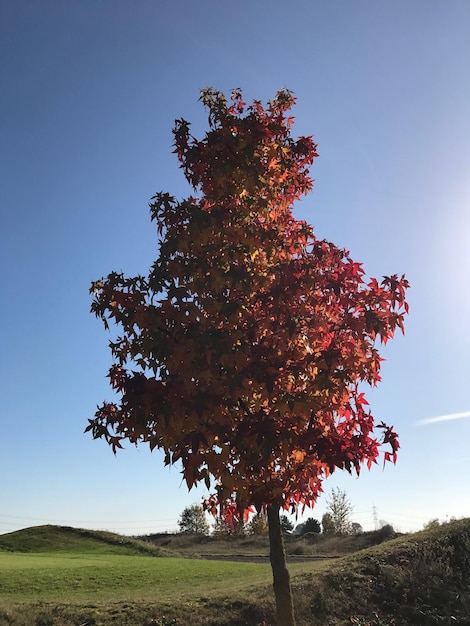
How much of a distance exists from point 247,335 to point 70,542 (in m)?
41.1

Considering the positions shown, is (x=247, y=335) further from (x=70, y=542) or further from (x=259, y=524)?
(x=70, y=542)

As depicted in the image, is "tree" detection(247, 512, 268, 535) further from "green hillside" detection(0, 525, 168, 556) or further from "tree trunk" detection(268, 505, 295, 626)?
"green hillside" detection(0, 525, 168, 556)

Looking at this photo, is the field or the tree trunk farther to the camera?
the field

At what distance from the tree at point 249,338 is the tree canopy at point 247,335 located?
0.02 meters

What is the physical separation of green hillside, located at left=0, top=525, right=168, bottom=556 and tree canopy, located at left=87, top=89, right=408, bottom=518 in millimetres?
33826

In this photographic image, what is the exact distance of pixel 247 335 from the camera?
5875mm

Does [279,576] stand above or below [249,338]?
below

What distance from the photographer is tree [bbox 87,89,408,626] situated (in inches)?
208

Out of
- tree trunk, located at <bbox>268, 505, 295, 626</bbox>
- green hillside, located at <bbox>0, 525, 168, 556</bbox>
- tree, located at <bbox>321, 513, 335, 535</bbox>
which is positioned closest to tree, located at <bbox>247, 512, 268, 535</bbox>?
tree trunk, located at <bbox>268, 505, 295, 626</bbox>

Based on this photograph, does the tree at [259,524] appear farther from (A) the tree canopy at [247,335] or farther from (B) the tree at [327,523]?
(B) the tree at [327,523]

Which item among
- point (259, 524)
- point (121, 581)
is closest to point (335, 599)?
A: point (259, 524)

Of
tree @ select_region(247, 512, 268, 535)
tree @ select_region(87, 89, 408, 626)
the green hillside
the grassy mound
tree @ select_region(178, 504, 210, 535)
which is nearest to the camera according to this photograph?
tree @ select_region(87, 89, 408, 626)

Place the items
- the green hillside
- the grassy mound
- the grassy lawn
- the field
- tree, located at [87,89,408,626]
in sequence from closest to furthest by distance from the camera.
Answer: tree, located at [87,89,408,626] → the grassy mound → the field → the grassy lawn → the green hillside

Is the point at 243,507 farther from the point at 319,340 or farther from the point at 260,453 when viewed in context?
the point at 319,340
